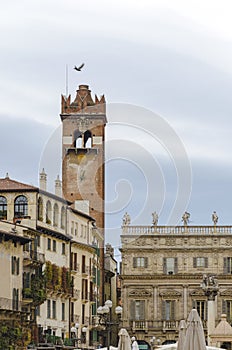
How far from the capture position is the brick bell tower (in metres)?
96.0

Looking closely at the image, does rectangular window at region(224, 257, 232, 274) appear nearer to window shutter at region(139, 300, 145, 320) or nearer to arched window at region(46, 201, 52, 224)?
window shutter at region(139, 300, 145, 320)

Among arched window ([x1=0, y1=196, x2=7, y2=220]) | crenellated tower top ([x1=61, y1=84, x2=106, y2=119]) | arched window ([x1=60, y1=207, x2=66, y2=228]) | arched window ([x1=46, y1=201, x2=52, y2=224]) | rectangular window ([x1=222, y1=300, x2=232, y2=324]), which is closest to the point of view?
arched window ([x1=0, y1=196, x2=7, y2=220])

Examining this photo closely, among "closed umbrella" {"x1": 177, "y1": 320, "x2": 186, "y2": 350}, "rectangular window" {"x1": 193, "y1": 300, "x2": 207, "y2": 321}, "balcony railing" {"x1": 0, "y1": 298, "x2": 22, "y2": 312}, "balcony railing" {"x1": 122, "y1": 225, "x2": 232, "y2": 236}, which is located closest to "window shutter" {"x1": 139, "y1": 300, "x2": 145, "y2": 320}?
"rectangular window" {"x1": 193, "y1": 300, "x2": 207, "y2": 321}

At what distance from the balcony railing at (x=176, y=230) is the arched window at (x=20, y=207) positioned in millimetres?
25619

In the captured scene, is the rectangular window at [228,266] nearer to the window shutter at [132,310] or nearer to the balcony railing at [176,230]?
the balcony railing at [176,230]

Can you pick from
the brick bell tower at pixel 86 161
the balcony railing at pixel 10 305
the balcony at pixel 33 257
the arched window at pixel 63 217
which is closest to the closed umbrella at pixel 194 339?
the balcony railing at pixel 10 305

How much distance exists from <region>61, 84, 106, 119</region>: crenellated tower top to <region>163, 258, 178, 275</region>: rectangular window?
589 inches

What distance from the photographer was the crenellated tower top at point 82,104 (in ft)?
324

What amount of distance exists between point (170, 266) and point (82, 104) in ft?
56.9

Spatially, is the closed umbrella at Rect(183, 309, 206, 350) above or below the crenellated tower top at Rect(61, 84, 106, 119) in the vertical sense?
below

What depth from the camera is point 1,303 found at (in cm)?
6191

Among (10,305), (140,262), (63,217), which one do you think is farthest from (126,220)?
(10,305)

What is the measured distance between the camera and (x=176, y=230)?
318 feet

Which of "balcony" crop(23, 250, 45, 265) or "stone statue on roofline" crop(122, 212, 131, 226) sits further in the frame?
"stone statue on roofline" crop(122, 212, 131, 226)
